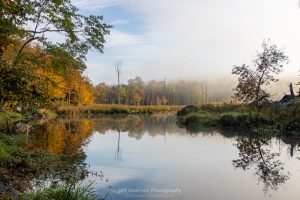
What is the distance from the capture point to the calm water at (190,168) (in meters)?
9.90

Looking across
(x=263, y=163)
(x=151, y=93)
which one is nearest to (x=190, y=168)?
(x=263, y=163)

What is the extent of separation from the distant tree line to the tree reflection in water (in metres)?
80.1

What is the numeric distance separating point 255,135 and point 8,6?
55.6 ft

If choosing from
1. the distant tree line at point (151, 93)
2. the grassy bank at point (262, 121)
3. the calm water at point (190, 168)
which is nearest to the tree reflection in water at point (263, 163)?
the calm water at point (190, 168)

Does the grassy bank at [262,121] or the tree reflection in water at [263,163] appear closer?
the tree reflection in water at [263,163]

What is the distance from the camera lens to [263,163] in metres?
14.1

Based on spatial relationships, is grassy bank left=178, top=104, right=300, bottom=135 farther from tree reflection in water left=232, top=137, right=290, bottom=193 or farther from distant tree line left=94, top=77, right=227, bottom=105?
distant tree line left=94, top=77, right=227, bottom=105

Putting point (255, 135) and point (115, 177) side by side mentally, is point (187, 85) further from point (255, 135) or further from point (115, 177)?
point (115, 177)

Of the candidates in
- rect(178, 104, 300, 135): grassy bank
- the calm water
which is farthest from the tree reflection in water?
rect(178, 104, 300, 135): grassy bank

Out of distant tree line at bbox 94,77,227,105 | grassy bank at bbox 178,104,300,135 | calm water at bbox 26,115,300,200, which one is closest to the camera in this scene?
calm water at bbox 26,115,300,200

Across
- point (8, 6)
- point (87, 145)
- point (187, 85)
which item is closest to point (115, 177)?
point (8, 6)

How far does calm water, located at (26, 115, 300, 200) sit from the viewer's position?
990 centimetres

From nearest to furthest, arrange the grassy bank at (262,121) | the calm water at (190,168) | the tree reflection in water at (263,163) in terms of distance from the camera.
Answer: the calm water at (190,168)
the tree reflection in water at (263,163)
the grassy bank at (262,121)

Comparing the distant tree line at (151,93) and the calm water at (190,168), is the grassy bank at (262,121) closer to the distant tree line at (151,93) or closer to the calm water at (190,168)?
the calm water at (190,168)
